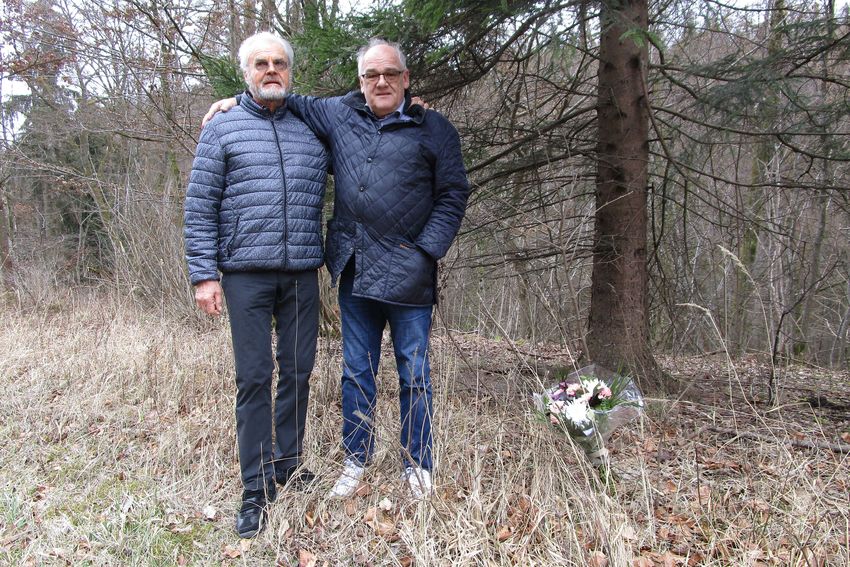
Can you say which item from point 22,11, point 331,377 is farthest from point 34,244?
point 331,377

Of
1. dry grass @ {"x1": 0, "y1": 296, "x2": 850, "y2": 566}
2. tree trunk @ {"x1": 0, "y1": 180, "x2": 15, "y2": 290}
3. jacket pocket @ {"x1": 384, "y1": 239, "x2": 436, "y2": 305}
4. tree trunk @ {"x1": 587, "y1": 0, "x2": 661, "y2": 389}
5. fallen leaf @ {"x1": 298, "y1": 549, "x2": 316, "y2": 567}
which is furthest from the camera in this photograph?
tree trunk @ {"x1": 0, "y1": 180, "x2": 15, "y2": 290}

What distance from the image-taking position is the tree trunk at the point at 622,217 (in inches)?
155

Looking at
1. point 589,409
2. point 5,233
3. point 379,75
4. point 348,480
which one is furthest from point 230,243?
point 5,233

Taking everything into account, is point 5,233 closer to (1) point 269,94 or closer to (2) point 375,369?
(1) point 269,94

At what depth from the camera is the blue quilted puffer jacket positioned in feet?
7.99

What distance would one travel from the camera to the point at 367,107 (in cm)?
264

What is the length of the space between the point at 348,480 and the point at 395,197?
1356mm

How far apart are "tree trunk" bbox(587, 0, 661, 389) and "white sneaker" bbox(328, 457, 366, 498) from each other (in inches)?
80.9

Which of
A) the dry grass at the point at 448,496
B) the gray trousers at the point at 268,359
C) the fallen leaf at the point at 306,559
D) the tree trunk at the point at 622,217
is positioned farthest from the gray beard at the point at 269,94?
the tree trunk at the point at 622,217

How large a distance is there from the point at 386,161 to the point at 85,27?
21.6 feet

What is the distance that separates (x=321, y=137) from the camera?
2729mm

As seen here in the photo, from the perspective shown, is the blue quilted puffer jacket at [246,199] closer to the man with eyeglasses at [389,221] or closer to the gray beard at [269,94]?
the gray beard at [269,94]

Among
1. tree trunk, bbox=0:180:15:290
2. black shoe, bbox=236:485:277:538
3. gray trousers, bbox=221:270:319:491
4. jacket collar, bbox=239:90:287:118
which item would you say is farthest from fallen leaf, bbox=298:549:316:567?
tree trunk, bbox=0:180:15:290

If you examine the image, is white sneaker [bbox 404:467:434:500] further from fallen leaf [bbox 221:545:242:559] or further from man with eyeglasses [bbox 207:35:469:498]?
fallen leaf [bbox 221:545:242:559]
